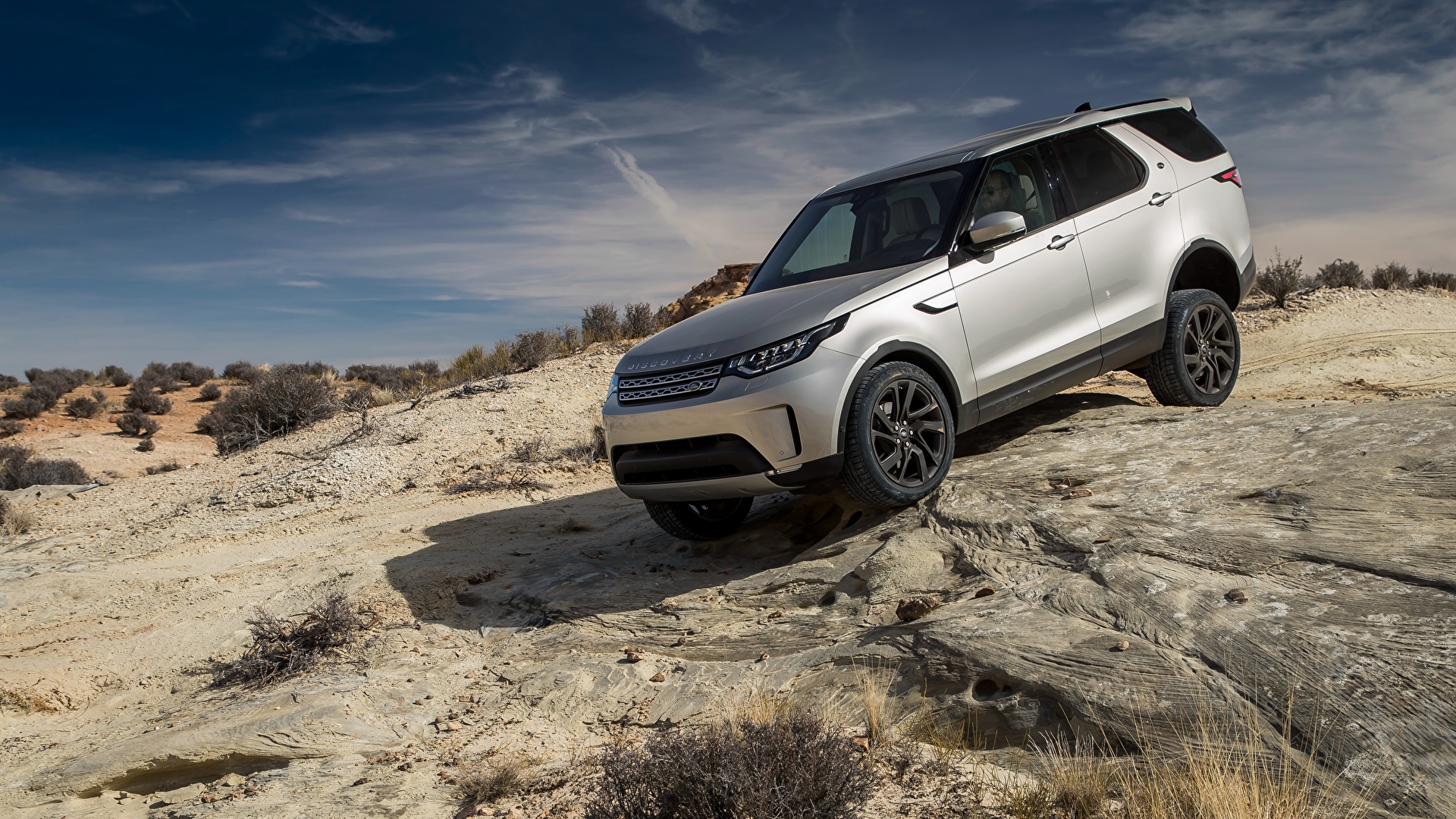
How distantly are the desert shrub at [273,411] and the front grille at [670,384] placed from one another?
11.3 m

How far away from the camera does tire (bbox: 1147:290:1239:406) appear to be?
21.4 feet

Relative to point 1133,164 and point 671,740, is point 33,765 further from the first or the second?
point 1133,164

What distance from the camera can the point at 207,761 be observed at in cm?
449

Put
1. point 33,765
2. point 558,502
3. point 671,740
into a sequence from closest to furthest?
point 671,740
point 33,765
point 558,502

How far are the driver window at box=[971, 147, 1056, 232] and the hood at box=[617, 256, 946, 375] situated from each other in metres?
0.74

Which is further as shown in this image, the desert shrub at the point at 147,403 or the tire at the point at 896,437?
the desert shrub at the point at 147,403

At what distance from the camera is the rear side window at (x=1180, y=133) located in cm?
684

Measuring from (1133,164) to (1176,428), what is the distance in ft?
6.64

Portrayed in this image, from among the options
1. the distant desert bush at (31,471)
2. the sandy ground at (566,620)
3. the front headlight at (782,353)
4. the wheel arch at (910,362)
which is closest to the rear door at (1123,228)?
the sandy ground at (566,620)

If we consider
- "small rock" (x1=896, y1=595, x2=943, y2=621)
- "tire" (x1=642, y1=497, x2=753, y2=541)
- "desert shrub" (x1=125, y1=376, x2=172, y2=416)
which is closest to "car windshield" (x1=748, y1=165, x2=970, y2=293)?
"tire" (x1=642, y1=497, x2=753, y2=541)

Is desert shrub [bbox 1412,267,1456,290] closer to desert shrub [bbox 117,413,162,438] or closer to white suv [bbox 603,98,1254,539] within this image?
white suv [bbox 603,98,1254,539]

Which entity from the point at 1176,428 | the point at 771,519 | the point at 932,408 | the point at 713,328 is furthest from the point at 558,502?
the point at 1176,428

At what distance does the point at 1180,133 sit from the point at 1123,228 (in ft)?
4.36

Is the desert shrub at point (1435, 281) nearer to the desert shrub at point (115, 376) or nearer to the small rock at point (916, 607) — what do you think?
the small rock at point (916, 607)
